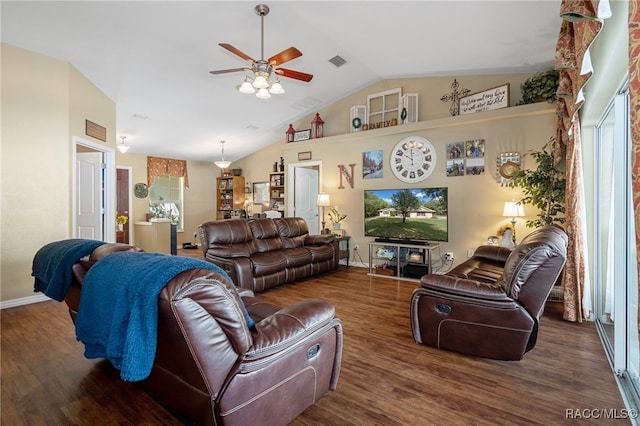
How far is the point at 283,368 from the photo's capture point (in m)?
1.53

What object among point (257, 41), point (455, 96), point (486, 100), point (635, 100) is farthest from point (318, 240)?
point (635, 100)

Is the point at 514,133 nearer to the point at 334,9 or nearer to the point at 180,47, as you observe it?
the point at 334,9

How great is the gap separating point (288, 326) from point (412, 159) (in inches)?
174

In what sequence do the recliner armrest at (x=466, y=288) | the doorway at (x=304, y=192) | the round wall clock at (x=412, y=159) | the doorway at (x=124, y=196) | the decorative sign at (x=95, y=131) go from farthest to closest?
the doorway at (x=124, y=196), the doorway at (x=304, y=192), the round wall clock at (x=412, y=159), the decorative sign at (x=95, y=131), the recliner armrest at (x=466, y=288)

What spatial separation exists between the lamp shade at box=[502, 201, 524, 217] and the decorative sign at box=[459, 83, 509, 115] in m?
1.44

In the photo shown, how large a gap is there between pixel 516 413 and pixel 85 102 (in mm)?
5665

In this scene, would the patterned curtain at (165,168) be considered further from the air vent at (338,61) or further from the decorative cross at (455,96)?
the decorative cross at (455,96)

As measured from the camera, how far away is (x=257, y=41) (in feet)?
13.8

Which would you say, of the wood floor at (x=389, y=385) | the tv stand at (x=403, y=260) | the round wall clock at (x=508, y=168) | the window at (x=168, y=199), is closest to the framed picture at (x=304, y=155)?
the tv stand at (x=403, y=260)

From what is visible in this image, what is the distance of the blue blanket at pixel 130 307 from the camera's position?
119 centimetres

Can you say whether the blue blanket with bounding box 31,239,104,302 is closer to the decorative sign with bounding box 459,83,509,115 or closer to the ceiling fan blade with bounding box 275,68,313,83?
the ceiling fan blade with bounding box 275,68,313,83

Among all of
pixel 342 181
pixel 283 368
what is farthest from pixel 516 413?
pixel 342 181

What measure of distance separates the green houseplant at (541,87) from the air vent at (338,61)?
2.60m

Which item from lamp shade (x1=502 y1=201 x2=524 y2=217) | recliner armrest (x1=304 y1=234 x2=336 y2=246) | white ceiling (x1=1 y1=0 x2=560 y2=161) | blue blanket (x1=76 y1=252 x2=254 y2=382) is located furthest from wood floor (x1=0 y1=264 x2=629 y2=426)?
white ceiling (x1=1 y1=0 x2=560 y2=161)
